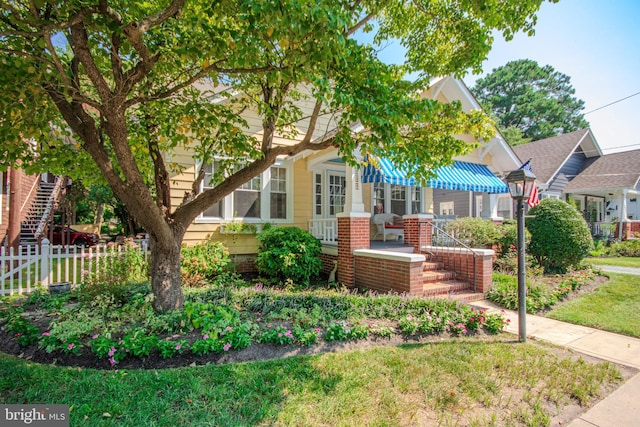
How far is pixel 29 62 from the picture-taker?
3.68 m

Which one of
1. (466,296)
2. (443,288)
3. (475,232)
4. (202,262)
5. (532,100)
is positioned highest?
(532,100)

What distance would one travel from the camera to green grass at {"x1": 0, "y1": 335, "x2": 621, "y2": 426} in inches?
109

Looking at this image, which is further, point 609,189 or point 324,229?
point 609,189

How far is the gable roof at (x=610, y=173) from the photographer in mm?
17297

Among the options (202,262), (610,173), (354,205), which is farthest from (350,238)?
(610,173)

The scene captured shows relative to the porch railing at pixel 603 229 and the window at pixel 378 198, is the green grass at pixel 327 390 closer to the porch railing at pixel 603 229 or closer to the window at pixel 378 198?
the window at pixel 378 198

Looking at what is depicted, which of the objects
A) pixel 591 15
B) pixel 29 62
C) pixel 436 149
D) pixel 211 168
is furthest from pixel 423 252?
pixel 29 62

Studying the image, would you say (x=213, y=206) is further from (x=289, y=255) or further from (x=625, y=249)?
(x=625, y=249)

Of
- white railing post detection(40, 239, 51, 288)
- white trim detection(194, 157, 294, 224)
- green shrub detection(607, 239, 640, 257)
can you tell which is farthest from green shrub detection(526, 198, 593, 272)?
white railing post detection(40, 239, 51, 288)

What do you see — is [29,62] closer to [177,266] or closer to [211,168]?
[177,266]

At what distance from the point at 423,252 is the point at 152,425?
23.7 ft

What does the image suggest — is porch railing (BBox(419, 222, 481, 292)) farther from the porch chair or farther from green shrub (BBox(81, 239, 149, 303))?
green shrub (BBox(81, 239, 149, 303))

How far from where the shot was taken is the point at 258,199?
9656 mm

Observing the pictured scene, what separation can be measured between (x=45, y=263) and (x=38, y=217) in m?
10.4
